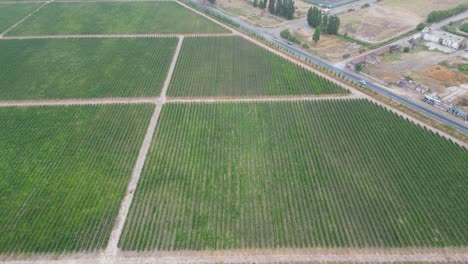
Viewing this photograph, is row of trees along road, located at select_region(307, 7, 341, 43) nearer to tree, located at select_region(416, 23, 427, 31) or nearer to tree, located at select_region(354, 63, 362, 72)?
tree, located at select_region(354, 63, 362, 72)

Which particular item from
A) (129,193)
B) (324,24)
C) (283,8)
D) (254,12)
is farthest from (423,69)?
(129,193)

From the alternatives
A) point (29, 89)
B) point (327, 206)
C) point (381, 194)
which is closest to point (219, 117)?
point (327, 206)

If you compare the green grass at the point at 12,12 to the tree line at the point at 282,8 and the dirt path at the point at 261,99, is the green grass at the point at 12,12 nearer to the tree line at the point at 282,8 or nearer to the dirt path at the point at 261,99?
the dirt path at the point at 261,99

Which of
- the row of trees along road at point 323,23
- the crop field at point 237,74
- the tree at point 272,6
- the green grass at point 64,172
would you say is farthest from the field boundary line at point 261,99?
the tree at point 272,6

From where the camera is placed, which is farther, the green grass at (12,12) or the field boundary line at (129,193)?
the green grass at (12,12)

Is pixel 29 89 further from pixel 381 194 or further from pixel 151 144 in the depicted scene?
pixel 381 194

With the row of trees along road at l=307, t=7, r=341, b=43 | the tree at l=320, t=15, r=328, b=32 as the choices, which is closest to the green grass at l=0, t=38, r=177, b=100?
the row of trees along road at l=307, t=7, r=341, b=43
